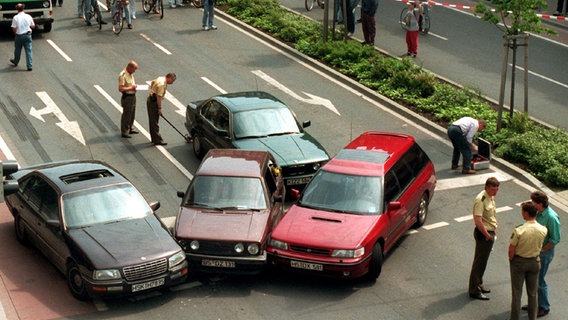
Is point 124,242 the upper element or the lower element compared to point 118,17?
upper

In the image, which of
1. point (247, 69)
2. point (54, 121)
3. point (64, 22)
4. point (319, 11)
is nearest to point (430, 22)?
point (319, 11)

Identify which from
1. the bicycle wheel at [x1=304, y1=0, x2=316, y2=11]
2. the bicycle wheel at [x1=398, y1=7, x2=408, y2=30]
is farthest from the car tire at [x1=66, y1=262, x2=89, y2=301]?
the bicycle wheel at [x1=304, y1=0, x2=316, y2=11]

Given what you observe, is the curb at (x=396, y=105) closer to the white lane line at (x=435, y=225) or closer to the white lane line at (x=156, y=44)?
the white lane line at (x=435, y=225)

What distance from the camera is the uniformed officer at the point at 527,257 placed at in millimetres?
14023

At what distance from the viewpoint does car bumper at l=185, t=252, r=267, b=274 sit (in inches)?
619

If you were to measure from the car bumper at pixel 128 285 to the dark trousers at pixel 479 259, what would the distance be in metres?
4.64

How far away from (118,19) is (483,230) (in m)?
20.2

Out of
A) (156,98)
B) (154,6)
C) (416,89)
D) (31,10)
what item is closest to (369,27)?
(416,89)

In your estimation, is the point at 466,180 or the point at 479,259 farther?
the point at 466,180

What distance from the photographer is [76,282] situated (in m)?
15.4

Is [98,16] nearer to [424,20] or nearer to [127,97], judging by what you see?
[127,97]

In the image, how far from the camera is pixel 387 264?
55.6ft

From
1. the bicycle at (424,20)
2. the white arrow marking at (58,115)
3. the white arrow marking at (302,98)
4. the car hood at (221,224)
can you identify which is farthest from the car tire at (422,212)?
the bicycle at (424,20)

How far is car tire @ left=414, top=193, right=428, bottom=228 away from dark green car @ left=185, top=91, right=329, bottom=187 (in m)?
2.33
